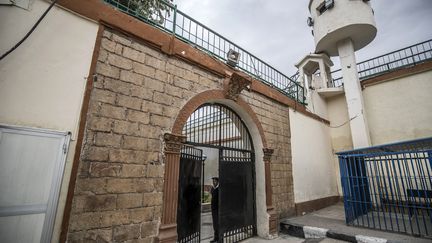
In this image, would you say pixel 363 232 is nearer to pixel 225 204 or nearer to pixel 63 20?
pixel 225 204

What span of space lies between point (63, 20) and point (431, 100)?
11.2 metres

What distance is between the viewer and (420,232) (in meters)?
4.67

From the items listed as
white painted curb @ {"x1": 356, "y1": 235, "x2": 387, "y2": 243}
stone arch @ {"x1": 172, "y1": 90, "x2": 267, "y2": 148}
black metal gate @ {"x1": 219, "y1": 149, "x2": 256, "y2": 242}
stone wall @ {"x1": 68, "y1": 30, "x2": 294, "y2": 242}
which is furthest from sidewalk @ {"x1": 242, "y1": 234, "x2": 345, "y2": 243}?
stone wall @ {"x1": 68, "y1": 30, "x2": 294, "y2": 242}

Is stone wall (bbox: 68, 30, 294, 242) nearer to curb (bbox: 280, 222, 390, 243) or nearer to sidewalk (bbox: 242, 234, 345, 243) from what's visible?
sidewalk (bbox: 242, 234, 345, 243)

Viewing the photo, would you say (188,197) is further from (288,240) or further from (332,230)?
(332,230)

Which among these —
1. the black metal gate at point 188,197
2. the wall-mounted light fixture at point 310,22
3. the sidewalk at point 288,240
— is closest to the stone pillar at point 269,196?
the sidewalk at point 288,240

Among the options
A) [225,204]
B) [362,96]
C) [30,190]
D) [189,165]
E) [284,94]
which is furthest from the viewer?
[362,96]

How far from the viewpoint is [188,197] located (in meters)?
4.54

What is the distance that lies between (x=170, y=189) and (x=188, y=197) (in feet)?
3.12

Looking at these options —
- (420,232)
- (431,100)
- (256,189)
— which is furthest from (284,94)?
(431,100)

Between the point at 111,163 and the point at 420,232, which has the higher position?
the point at 111,163

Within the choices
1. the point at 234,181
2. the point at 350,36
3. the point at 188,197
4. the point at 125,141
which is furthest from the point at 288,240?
the point at 350,36

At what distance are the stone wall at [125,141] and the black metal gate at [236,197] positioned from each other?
1993mm

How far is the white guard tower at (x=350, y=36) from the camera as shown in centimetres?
855
